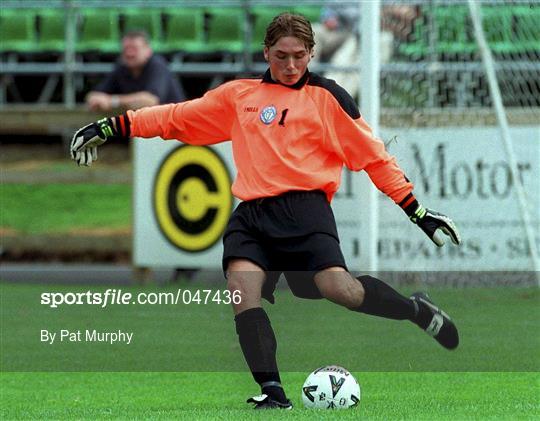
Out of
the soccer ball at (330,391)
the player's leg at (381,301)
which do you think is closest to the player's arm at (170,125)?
the player's leg at (381,301)

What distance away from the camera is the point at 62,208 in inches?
659

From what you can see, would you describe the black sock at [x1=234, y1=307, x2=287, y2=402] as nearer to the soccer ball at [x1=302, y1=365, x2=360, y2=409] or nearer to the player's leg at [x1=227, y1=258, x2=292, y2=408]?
the player's leg at [x1=227, y1=258, x2=292, y2=408]

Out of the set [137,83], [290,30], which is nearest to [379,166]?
[290,30]

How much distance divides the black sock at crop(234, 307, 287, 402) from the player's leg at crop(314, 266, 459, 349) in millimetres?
341

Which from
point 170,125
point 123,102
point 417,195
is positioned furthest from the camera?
point 123,102

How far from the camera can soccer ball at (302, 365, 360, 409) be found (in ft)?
19.5

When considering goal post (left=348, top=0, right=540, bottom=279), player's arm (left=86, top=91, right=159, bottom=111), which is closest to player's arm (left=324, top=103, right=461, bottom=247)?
goal post (left=348, top=0, right=540, bottom=279)

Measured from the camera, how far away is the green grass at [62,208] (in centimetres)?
1551

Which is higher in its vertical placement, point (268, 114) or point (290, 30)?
point (290, 30)

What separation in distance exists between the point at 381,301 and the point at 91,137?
1.50m

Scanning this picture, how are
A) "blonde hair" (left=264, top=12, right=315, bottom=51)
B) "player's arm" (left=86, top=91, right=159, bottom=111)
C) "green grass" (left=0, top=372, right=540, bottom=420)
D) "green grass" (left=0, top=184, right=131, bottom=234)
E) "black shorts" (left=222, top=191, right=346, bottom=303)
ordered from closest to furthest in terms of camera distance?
"green grass" (left=0, top=372, right=540, bottom=420) → "blonde hair" (left=264, top=12, right=315, bottom=51) → "black shorts" (left=222, top=191, right=346, bottom=303) → "player's arm" (left=86, top=91, right=159, bottom=111) → "green grass" (left=0, top=184, right=131, bottom=234)

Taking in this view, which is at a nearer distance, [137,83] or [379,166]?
[379,166]

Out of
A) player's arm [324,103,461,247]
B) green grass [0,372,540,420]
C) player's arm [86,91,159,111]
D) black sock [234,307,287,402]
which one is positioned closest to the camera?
green grass [0,372,540,420]

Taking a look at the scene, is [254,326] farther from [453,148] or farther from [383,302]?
[453,148]
